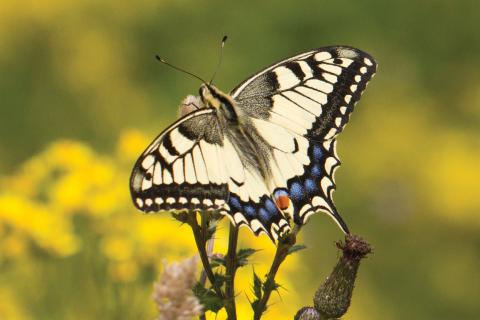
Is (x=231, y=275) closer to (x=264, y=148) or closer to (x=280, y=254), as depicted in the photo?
(x=280, y=254)

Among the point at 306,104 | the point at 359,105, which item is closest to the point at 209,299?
the point at 306,104

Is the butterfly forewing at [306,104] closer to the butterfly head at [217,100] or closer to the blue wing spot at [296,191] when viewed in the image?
the blue wing spot at [296,191]

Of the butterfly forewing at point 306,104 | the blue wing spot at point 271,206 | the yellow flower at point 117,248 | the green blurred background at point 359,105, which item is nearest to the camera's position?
the blue wing spot at point 271,206

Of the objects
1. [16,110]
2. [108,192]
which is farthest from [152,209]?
[16,110]

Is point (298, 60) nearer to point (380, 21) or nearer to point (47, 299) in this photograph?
point (47, 299)

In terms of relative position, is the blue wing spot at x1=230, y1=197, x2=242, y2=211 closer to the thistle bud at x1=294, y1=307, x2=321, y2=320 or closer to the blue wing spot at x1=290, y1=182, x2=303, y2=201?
the blue wing spot at x1=290, y1=182, x2=303, y2=201

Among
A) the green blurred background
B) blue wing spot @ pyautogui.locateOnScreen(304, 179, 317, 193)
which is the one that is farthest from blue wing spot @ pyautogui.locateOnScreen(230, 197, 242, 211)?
the green blurred background

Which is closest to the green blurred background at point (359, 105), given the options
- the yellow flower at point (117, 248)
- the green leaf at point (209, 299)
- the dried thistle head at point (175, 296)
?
the yellow flower at point (117, 248)

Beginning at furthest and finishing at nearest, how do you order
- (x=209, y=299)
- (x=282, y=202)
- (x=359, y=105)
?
(x=359, y=105) < (x=282, y=202) < (x=209, y=299)
